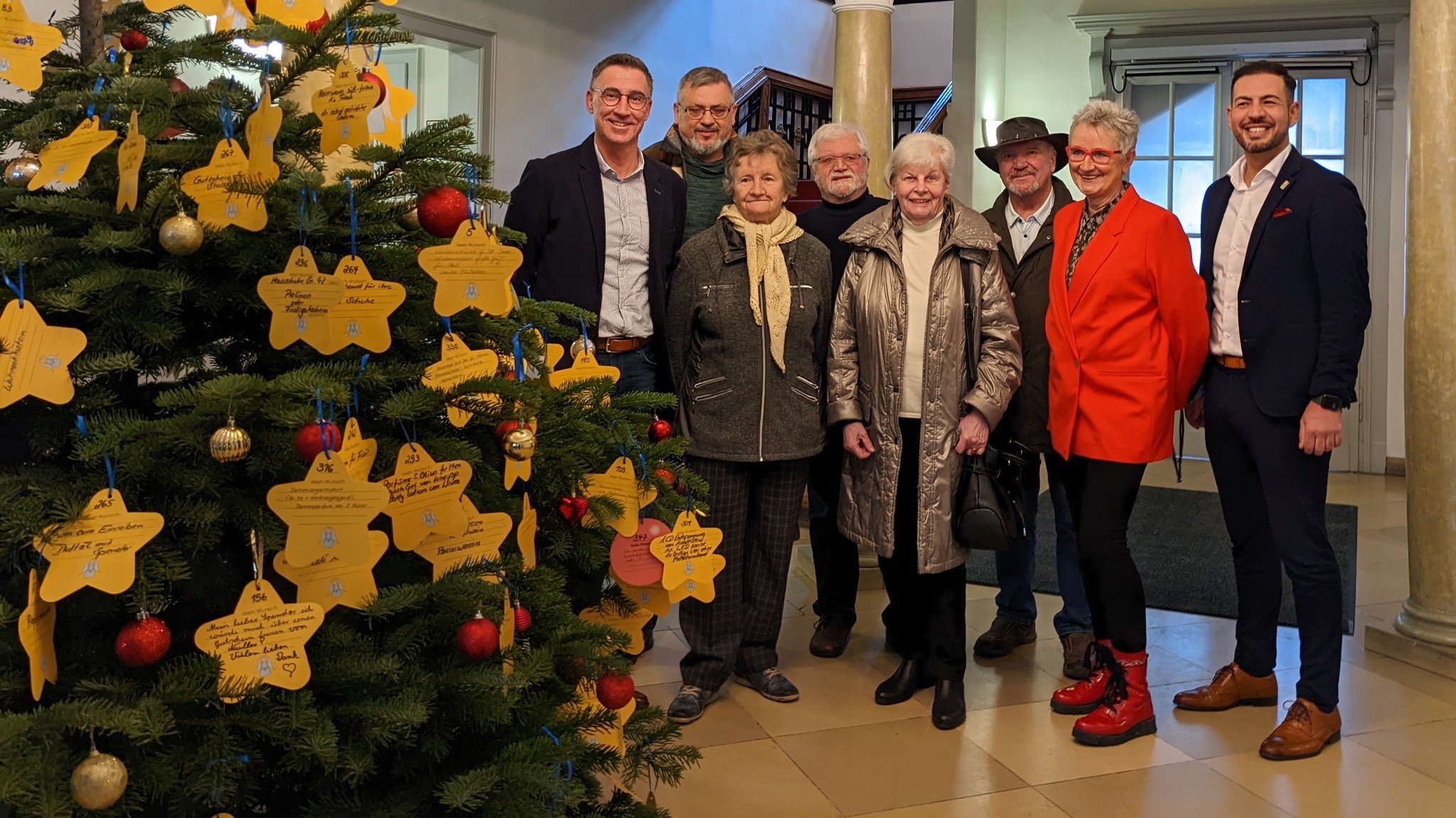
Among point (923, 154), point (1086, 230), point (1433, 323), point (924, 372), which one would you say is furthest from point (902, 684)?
point (1433, 323)

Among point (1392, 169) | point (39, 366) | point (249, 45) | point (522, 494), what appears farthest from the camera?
point (1392, 169)

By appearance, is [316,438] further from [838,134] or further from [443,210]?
[838,134]

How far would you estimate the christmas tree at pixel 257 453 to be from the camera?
1429 mm

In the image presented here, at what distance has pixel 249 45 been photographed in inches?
66.1

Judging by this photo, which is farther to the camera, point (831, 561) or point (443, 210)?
point (831, 561)

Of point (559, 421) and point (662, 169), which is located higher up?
point (662, 169)

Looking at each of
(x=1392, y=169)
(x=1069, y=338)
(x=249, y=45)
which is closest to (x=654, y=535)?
(x=249, y=45)

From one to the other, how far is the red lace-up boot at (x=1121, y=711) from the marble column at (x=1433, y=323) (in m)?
1.24

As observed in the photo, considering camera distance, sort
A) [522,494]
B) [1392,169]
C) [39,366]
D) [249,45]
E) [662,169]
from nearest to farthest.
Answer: [39,366], [249,45], [522,494], [662,169], [1392,169]

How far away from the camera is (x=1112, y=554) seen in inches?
123

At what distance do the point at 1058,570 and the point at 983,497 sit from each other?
0.83m

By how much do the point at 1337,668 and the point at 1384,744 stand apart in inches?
9.5

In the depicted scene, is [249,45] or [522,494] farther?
[522,494]

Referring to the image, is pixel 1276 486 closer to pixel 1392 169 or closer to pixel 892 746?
pixel 892 746
